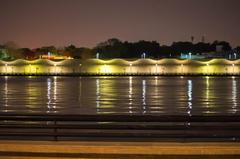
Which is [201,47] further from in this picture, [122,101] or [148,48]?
[122,101]

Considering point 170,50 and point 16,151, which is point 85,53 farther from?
point 16,151

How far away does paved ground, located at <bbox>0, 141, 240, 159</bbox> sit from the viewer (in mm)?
6637

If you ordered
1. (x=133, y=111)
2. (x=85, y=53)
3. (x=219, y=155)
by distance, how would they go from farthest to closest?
(x=85, y=53) < (x=133, y=111) < (x=219, y=155)

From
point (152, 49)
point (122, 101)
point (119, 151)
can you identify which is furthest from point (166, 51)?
point (119, 151)

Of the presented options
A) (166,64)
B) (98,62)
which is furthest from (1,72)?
(166,64)

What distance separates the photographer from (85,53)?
593 feet

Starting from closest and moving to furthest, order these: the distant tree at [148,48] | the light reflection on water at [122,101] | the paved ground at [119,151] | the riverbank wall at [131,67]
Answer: the paved ground at [119,151] < the light reflection on water at [122,101] < the riverbank wall at [131,67] < the distant tree at [148,48]

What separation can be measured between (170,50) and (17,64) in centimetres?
6369

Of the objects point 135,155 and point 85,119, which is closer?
point 135,155

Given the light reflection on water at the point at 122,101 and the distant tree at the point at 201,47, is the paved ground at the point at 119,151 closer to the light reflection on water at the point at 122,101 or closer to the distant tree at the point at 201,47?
the light reflection on water at the point at 122,101

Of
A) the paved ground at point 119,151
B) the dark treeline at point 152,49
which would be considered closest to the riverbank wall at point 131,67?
the dark treeline at point 152,49

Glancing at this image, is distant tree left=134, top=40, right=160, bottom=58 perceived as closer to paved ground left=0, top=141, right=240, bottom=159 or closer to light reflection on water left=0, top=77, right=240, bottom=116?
light reflection on water left=0, top=77, right=240, bottom=116

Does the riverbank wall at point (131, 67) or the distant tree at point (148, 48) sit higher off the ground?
the distant tree at point (148, 48)

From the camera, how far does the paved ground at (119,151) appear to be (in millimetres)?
6637
